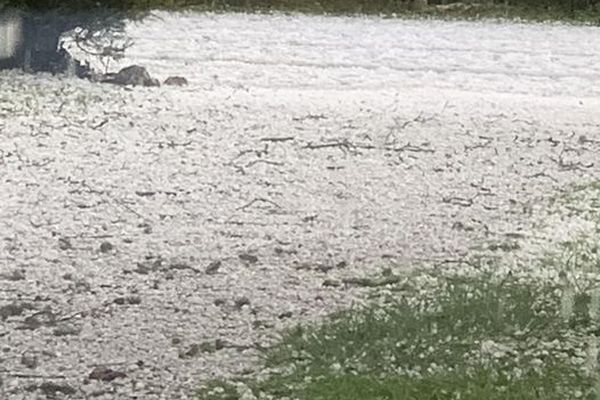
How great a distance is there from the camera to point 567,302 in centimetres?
592

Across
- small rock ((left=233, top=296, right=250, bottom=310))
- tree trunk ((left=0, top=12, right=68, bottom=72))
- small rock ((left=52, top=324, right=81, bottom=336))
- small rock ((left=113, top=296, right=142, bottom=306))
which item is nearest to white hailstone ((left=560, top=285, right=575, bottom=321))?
small rock ((left=233, top=296, right=250, bottom=310))

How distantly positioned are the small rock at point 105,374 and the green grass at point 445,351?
39 centimetres

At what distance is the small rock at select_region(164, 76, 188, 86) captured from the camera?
40.1 feet

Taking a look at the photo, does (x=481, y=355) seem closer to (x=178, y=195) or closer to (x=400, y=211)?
(x=400, y=211)

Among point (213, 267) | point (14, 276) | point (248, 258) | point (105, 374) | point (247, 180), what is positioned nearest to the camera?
point (105, 374)

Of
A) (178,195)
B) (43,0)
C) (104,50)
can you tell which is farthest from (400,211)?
(43,0)

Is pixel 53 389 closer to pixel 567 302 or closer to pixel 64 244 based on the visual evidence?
pixel 64 244

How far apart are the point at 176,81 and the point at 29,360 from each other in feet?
24.0

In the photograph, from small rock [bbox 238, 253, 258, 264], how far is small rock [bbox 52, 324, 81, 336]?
1.35 meters

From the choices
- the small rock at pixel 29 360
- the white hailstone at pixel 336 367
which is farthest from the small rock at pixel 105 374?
the white hailstone at pixel 336 367

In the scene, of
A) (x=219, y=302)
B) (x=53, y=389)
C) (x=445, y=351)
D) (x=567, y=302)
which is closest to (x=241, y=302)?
(x=219, y=302)

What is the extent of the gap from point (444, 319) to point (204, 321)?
1.10 m

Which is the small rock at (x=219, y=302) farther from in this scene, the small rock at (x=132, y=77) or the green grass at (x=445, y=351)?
the small rock at (x=132, y=77)

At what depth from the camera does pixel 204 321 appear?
5727 mm
